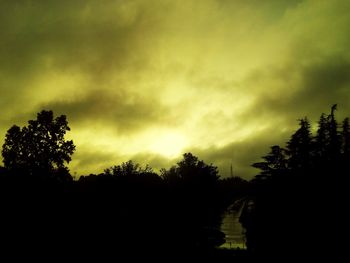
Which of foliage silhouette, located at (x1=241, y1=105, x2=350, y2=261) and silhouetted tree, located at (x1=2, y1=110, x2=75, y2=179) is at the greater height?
silhouetted tree, located at (x1=2, y1=110, x2=75, y2=179)

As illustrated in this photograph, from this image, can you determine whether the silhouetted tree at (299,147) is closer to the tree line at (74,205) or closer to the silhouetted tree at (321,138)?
the silhouetted tree at (321,138)

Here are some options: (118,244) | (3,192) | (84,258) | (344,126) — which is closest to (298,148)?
(344,126)

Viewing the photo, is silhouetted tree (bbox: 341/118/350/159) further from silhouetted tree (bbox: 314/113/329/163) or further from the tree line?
the tree line

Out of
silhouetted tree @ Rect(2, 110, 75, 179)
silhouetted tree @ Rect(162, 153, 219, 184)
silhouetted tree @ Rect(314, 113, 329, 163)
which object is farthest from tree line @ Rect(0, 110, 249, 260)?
silhouetted tree @ Rect(162, 153, 219, 184)

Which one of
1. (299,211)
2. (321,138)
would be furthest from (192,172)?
(299,211)

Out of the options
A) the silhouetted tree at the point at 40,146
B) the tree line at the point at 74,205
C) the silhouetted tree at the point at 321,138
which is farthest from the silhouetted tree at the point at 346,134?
the silhouetted tree at the point at 40,146

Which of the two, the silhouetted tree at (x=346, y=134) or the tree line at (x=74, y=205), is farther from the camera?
the silhouetted tree at (x=346, y=134)

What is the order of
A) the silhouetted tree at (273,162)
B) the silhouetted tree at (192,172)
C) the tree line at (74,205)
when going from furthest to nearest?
the silhouetted tree at (192,172) < the silhouetted tree at (273,162) < the tree line at (74,205)

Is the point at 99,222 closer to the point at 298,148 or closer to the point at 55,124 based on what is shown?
the point at 55,124

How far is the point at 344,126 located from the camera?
57656mm

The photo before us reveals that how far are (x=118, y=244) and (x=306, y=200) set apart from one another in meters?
13.8

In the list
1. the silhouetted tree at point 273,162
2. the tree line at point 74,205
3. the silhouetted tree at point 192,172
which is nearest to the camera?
the tree line at point 74,205

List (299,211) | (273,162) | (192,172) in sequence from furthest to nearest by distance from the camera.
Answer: (192,172) < (273,162) < (299,211)

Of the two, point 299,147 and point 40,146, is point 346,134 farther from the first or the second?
point 40,146
